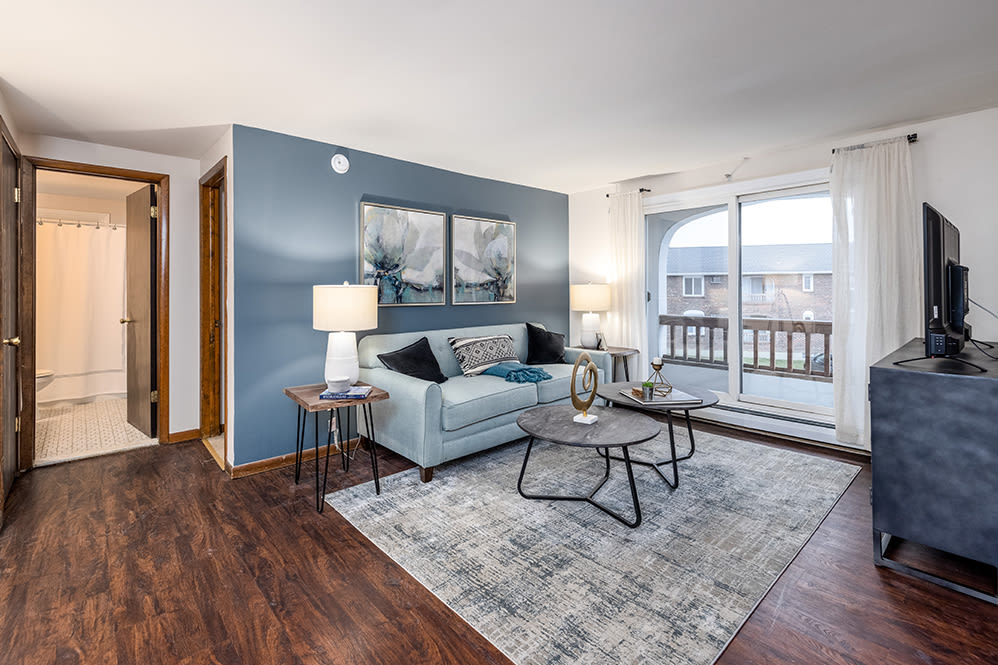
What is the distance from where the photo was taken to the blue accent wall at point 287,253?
316cm

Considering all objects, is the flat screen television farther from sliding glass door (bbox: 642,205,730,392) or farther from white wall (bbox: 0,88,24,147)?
white wall (bbox: 0,88,24,147)

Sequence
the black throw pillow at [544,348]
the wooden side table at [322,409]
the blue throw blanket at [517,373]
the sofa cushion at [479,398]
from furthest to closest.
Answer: the black throw pillow at [544,348], the blue throw blanket at [517,373], the sofa cushion at [479,398], the wooden side table at [322,409]

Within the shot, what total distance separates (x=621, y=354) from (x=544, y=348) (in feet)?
2.48

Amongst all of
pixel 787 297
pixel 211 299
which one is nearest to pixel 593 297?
pixel 787 297

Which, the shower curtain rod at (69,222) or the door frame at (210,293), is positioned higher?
the shower curtain rod at (69,222)

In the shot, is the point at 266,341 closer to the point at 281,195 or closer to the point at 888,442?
the point at 281,195

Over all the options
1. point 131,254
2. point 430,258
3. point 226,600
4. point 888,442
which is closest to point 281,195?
point 430,258

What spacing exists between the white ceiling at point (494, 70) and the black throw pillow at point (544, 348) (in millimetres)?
1754

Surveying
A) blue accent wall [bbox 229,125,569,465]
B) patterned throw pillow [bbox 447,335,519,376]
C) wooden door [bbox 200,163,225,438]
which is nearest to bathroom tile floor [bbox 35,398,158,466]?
wooden door [bbox 200,163,225,438]

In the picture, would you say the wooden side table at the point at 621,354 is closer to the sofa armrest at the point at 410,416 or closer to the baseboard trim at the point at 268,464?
the sofa armrest at the point at 410,416

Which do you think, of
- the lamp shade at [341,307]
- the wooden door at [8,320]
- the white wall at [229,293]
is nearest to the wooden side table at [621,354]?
the lamp shade at [341,307]

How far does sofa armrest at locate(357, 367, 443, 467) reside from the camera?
2.99 metres

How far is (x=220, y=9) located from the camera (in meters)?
1.87

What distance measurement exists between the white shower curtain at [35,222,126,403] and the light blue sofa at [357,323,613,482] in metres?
3.80
